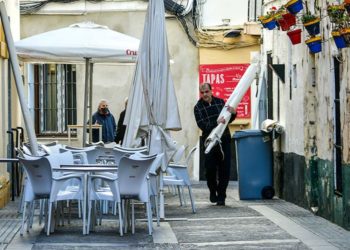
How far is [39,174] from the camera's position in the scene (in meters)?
12.8

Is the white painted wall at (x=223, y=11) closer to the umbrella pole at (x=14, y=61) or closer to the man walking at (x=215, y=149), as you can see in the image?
the man walking at (x=215, y=149)

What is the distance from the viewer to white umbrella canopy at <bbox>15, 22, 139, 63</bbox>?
1734cm

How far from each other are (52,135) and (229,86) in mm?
4547

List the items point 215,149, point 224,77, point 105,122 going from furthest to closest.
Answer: point 224,77 < point 105,122 < point 215,149

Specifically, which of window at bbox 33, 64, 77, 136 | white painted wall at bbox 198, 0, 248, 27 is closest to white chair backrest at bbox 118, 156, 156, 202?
white painted wall at bbox 198, 0, 248, 27

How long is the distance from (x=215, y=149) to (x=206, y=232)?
4028mm

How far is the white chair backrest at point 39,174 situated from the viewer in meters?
12.7

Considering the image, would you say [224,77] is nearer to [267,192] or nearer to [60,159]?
[267,192]

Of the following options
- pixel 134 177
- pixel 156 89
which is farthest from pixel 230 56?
pixel 134 177

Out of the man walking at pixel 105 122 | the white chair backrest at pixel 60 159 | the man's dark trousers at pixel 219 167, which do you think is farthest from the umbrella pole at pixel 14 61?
the man walking at pixel 105 122

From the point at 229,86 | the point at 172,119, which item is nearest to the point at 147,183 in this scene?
the point at 172,119

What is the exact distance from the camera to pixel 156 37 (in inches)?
599

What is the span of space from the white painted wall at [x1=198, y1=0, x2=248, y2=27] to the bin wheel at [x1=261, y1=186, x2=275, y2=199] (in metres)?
8.14

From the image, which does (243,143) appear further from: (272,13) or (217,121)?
(272,13)
